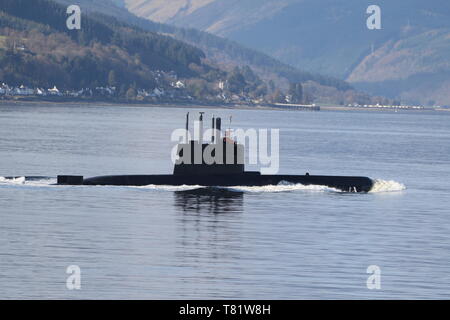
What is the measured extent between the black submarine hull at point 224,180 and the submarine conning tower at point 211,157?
273mm

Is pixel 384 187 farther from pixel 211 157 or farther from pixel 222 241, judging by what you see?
pixel 222 241

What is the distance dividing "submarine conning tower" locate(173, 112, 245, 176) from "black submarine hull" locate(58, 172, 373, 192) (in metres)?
0.27

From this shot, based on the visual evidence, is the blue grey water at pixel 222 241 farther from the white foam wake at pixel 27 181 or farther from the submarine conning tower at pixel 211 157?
the submarine conning tower at pixel 211 157

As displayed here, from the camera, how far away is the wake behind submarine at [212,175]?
5012 centimetres

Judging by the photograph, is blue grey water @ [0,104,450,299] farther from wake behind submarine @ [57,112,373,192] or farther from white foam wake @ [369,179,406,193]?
wake behind submarine @ [57,112,373,192]

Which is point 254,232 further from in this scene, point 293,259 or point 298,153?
point 298,153

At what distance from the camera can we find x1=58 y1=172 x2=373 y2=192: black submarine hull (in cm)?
5078

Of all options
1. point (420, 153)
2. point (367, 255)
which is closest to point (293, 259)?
point (367, 255)

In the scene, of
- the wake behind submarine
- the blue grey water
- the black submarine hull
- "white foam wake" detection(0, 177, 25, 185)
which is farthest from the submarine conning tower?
"white foam wake" detection(0, 177, 25, 185)

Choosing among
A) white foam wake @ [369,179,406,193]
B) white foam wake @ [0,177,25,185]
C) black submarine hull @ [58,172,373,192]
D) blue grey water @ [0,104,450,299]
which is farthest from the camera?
white foam wake @ [369,179,406,193]

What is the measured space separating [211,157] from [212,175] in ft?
2.66

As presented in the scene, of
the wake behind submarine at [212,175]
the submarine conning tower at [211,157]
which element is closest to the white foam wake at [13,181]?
the wake behind submarine at [212,175]

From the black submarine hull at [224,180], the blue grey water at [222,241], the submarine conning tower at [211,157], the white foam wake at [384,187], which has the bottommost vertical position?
the blue grey water at [222,241]
